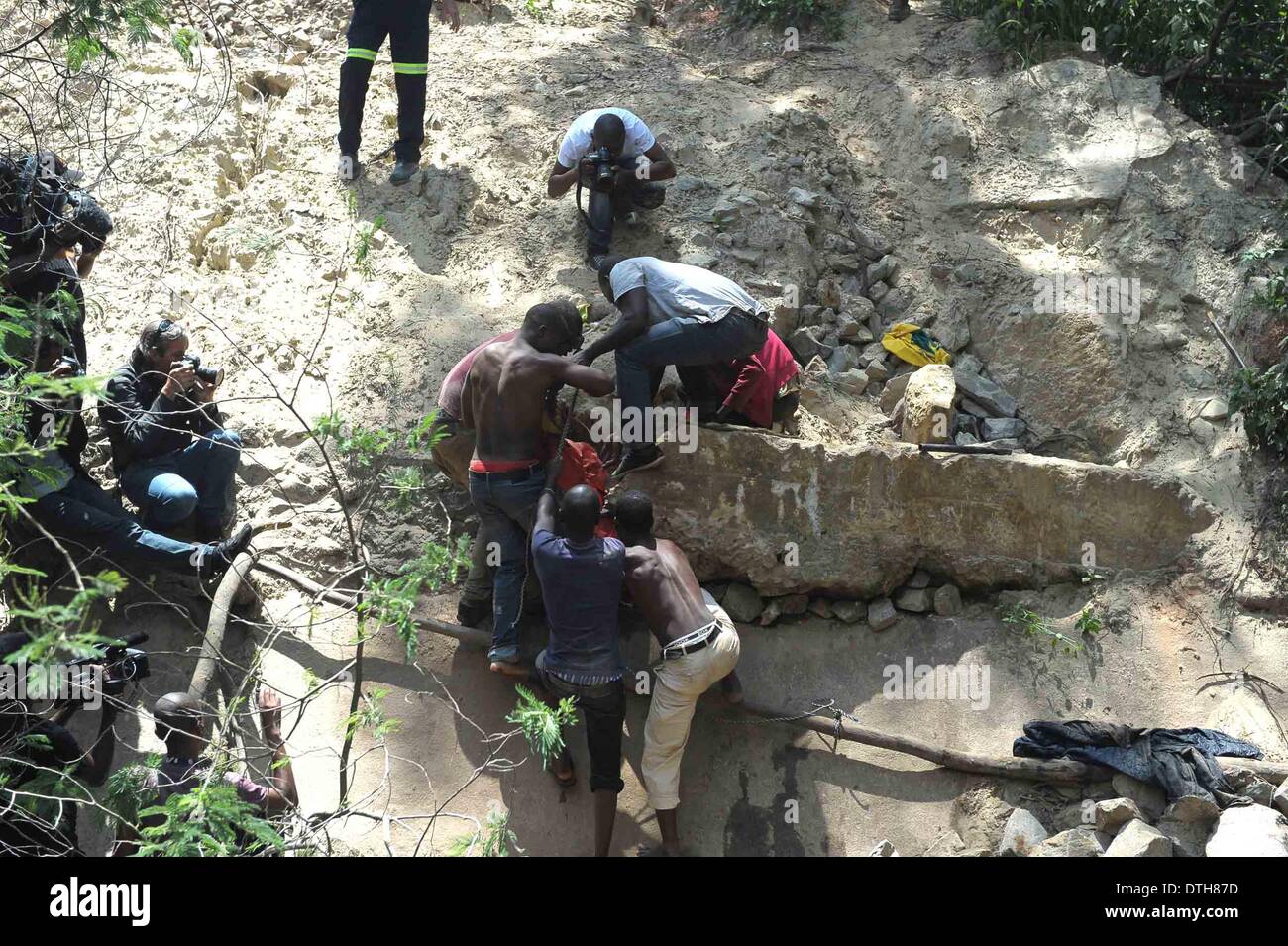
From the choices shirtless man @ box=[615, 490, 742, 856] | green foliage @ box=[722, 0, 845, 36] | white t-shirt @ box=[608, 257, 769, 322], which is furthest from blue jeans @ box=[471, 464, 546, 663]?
green foliage @ box=[722, 0, 845, 36]

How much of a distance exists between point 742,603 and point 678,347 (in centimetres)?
137

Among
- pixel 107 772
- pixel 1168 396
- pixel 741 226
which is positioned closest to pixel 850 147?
pixel 741 226

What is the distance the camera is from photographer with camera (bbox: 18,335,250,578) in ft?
18.6

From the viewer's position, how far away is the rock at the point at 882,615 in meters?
6.42

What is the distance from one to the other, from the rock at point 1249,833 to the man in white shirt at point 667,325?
9.41 ft

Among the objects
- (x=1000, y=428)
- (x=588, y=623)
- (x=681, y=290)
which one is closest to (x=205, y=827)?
(x=588, y=623)

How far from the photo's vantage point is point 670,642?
18.2ft

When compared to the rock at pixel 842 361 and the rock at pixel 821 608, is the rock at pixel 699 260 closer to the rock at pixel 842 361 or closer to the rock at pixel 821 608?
the rock at pixel 842 361

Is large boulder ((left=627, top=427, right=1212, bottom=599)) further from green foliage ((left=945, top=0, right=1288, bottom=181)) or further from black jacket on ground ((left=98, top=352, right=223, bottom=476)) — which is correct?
green foliage ((left=945, top=0, right=1288, bottom=181))

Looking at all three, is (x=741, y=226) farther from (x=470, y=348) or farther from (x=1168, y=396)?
(x=1168, y=396)

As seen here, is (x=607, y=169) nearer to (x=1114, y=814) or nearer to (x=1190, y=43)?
(x=1190, y=43)

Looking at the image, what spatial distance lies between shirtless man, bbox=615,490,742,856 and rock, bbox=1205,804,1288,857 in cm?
208

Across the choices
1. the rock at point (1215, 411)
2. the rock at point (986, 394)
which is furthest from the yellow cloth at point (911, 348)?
the rock at point (1215, 411)

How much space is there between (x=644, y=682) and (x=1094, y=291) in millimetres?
3341
